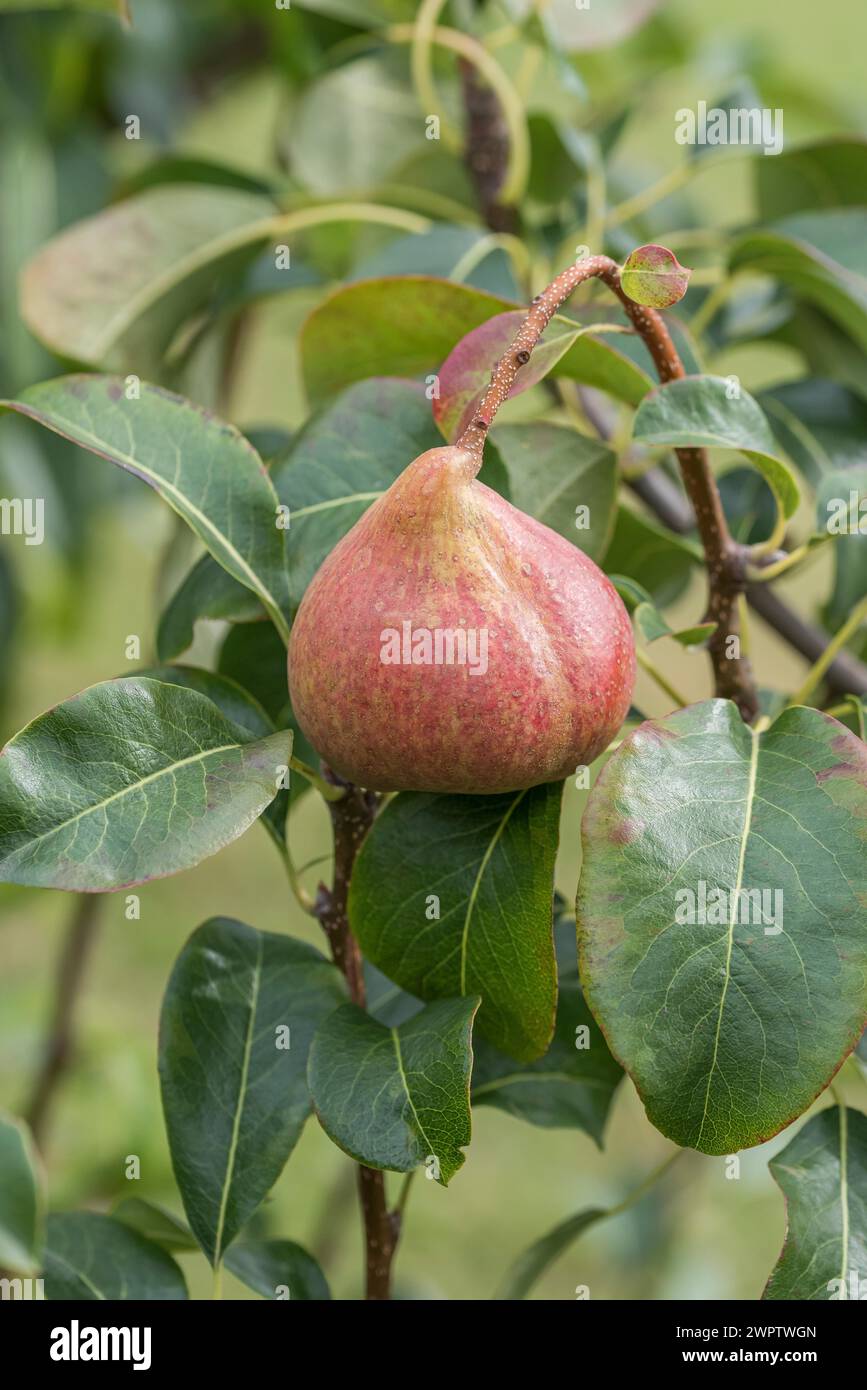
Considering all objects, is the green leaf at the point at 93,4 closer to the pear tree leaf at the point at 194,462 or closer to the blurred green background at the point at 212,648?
the blurred green background at the point at 212,648

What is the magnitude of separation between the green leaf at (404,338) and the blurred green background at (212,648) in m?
0.14

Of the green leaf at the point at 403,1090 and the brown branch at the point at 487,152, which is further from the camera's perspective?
the brown branch at the point at 487,152

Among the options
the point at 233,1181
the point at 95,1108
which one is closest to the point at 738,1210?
the point at 95,1108

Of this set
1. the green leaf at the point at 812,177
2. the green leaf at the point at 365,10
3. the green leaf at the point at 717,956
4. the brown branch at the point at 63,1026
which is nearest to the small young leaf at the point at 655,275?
the green leaf at the point at 717,956

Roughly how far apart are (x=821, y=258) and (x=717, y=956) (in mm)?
332

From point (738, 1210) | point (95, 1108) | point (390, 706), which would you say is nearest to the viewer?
point (390, 706)

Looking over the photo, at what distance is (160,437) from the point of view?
0.43 m

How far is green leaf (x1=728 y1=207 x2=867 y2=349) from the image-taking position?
549 mm

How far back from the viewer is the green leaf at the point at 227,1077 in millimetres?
448

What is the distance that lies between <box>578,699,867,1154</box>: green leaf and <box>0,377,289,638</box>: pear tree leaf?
144 mm

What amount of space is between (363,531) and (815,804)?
0.49ft

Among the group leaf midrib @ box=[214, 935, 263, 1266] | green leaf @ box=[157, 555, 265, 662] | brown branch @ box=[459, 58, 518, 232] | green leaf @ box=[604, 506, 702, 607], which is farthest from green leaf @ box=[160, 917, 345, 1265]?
brown branch @ box=[459, 58, 518, 232]

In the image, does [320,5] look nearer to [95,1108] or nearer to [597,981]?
[597,981]

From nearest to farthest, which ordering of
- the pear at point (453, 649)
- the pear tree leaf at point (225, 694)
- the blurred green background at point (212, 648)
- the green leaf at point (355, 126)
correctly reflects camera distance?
1. the pear at point (453, 649)
2. the pear tree leaf at point (225, 694)
3. the green leaf at point (355, 126)
4. the blurred green background at point (212, 648)
